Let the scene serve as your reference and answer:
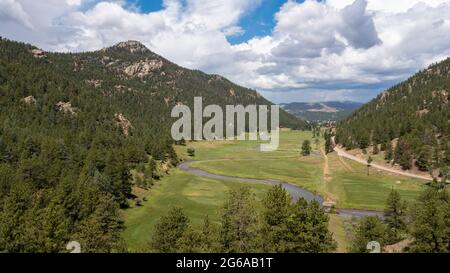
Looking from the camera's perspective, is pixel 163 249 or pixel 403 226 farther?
pixel 403 226

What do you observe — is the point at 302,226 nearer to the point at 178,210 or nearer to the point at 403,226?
the point at 178,210

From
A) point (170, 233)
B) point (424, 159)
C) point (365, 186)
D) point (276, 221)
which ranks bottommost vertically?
point (365, 186)

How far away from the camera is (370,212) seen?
111 m

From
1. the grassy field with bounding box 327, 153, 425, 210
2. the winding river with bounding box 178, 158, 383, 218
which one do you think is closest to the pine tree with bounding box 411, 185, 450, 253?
the winding river with bounding box 178, 158, 383, 218

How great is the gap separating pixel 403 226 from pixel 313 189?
64.5 meters

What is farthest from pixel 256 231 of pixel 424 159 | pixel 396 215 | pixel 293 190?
pixel 424 159

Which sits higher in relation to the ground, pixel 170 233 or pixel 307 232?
pixel 307 232

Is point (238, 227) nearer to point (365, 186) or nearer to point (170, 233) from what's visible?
point (170, 233)

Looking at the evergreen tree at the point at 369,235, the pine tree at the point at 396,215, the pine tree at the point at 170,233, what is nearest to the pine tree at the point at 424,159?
the pine tree at the point at 396,215

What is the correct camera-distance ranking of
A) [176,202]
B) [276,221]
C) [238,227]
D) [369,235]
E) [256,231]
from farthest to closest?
1. [176,202]
2. [369,235]
3. [276,221]
4. [256,231]
5. [238,227]

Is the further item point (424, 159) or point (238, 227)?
point (424, 159)

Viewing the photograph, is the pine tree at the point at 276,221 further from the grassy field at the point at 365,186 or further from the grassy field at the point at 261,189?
the grassy field at the point at 365,186
